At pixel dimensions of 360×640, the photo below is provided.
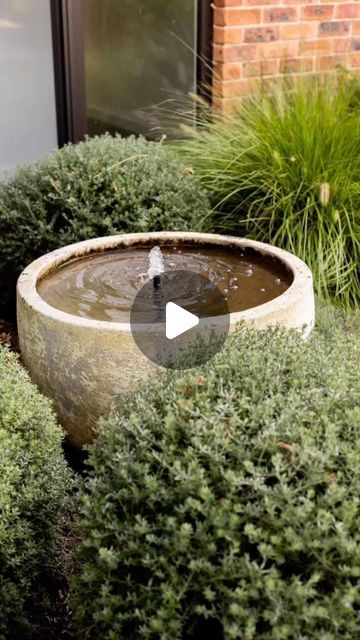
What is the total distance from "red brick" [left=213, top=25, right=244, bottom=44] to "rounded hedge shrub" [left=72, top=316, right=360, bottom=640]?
3.75 m

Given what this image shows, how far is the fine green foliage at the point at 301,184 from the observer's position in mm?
4055

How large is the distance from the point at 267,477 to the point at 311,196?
2.58m

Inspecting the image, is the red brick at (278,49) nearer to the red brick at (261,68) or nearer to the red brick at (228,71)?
the red brick at (261,68)

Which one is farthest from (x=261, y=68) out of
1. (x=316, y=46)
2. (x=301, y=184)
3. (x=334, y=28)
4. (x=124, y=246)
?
(x=124, y=246)

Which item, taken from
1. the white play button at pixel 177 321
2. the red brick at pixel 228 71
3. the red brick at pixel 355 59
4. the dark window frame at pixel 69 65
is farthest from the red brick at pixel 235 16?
the white play button at pixel 177 321

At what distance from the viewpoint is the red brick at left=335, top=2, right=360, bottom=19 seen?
18.9 ft

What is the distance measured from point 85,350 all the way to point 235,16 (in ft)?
10.8

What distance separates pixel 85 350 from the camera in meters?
2.71

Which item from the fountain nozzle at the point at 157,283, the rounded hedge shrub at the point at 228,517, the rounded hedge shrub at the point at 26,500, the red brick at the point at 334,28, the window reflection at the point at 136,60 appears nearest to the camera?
the rounded hedge shrub at the point at 228,517

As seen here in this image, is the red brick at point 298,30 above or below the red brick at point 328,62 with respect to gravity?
above

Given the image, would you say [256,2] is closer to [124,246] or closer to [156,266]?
[124,246]

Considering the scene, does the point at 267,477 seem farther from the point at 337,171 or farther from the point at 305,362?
the point at 337,171

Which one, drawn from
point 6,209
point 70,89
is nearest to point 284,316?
point 6,209

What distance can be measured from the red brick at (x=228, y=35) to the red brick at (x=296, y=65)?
0.43 metres
